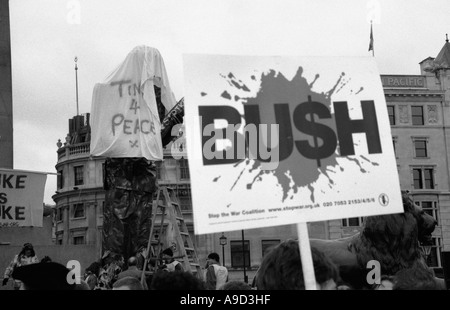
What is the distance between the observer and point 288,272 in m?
5.17

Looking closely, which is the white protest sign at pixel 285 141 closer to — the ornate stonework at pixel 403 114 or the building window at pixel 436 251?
the ornate stonework at pixel 403 114

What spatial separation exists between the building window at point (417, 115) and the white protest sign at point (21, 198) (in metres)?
52.6

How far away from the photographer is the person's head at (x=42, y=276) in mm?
5977

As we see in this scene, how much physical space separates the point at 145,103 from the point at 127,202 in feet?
5.82

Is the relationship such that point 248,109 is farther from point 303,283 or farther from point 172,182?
point 172,182

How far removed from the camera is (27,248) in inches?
508

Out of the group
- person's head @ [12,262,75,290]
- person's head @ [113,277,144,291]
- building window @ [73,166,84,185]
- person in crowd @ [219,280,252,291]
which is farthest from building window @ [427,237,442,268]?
person's head @ [113,277,144,291]

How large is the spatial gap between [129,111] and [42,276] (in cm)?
788

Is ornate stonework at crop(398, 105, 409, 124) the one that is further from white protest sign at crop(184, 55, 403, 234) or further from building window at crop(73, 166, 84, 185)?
white protest sign at crop(184, 55, 403, 234)

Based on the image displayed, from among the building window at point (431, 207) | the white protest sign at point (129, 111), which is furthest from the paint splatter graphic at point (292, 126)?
the building window at point (431, 207)

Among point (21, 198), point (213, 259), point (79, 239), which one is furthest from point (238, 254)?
point (213, 259)

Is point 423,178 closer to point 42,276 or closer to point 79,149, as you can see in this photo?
point 79,149

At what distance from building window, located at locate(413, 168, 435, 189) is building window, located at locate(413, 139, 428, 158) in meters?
1.23

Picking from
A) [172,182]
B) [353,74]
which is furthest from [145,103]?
[172,182]
